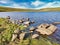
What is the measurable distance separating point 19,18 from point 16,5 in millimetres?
320

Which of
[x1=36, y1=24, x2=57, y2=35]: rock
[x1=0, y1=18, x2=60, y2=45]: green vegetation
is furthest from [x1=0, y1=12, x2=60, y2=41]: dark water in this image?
[x1=0, y1=18, x2=60, y2=45]: green vegetation

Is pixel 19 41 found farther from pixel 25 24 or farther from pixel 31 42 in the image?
pixel 25 24

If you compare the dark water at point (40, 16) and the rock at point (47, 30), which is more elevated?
the dark water at point (40, 16)

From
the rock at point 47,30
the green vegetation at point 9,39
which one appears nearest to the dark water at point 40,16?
the rock at point 47,30

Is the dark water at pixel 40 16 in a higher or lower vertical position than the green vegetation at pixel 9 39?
higher

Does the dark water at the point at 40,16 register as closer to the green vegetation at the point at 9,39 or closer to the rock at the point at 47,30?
the rock at the point at 47,30

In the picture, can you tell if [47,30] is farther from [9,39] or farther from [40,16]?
[9,39]

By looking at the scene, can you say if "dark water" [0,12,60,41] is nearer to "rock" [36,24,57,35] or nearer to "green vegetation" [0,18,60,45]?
"rock" [36,24,57,35]

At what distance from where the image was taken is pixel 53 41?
2.65 m

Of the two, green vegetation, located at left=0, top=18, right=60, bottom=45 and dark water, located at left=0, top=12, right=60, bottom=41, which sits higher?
dark water, located at left=0, top=12, right=60, bottom=41

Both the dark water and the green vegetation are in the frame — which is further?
the dark water

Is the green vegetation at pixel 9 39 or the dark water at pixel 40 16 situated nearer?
the green vegetation at pixel 9 39

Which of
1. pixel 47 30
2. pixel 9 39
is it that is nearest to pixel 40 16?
pixel 47 30

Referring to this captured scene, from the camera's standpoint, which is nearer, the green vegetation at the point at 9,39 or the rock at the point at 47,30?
the green vegetation at the point at 9,39
